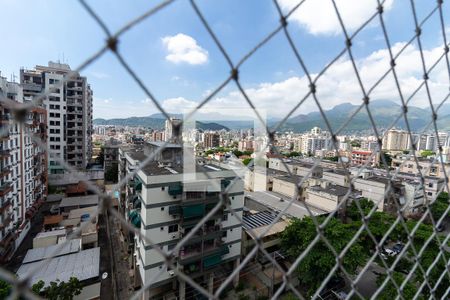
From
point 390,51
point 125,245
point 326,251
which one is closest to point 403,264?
point 326,251

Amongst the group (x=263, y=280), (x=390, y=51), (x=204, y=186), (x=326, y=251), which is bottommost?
(x=263, y=280)

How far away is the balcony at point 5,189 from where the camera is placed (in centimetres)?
400

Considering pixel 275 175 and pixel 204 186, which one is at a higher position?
pixel 204 186

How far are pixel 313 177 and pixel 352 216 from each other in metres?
1.90

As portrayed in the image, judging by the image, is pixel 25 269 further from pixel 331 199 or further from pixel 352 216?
pixel 352 216

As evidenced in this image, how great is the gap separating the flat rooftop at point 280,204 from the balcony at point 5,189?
4.86 metres

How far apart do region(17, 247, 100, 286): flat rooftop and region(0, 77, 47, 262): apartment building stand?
4.11 feet

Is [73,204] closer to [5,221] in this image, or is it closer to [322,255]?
[5,221]

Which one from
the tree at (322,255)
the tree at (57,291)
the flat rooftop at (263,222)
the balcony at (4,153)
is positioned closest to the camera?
the tree at (57,291)

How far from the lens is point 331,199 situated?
17.8ft

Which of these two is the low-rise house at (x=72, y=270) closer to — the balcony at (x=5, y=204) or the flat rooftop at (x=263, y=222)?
the balcony at (x=5, y=204)

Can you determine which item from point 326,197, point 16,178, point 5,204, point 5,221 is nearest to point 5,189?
point 5,204

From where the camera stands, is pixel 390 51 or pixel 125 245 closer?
pixel 390 51

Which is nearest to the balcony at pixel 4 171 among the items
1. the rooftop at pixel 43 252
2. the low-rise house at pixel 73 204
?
the rooftop at pixel 43 252
